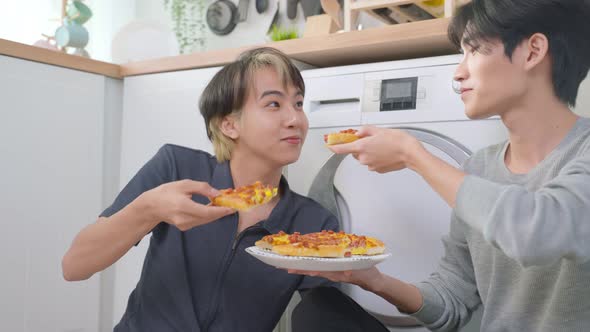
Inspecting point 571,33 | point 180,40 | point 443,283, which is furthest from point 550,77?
point 180,40

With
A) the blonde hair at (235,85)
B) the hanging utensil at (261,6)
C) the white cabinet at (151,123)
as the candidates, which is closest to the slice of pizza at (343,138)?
the blonde hair at (235,85)

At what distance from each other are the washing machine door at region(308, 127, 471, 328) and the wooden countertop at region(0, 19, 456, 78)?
8.9 inches

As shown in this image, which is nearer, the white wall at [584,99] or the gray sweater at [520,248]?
the gray sweater at [520,248]

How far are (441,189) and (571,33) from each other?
1.18 feet

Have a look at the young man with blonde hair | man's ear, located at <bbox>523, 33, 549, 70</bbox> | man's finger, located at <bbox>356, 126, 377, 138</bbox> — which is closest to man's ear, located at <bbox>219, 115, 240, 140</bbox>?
the young man with blonde hair

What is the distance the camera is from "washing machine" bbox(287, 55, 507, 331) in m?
1.48

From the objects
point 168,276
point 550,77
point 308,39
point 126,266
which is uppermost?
point 308,39

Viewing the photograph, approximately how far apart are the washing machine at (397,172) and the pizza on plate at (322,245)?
14.2 inches

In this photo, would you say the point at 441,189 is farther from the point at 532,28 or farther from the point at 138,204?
the point at 138,204

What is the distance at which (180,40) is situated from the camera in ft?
8.19

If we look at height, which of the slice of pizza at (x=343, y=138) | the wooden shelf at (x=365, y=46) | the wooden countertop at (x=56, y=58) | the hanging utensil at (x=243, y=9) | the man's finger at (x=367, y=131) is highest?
the hanging utensil at (x=243, y=9)

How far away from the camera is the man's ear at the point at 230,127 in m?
1.45

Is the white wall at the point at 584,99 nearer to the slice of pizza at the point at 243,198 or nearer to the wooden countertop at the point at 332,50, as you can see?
the wooden countertop at the point at 332,50

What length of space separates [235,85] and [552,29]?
2.20 ft
